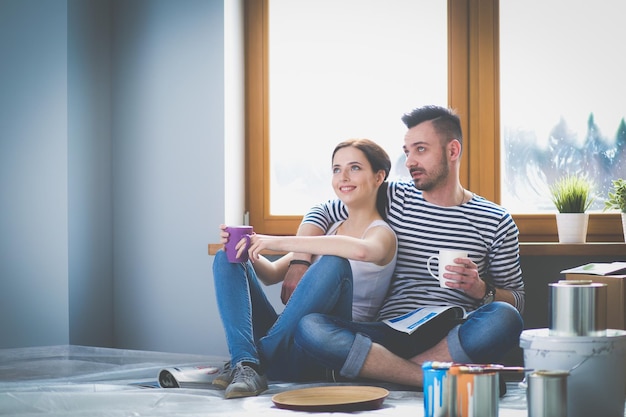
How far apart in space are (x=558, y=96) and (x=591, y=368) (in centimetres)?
152

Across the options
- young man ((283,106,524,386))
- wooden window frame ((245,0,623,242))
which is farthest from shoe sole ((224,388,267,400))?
wooden window frame ((245,0,623,242))

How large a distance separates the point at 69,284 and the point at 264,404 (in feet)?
4.60

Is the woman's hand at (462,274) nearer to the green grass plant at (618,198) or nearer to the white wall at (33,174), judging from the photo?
the green grass plant at (618,198)

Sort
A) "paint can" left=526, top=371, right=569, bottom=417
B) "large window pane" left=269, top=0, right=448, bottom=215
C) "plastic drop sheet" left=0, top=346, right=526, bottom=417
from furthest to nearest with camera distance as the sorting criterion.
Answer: "large window pane" left=269, top=0, right=448, bottom=215, "plastic drop sheet" left=0, top=346, right=526, bottom=417, "paint can" left=526, top=371, right=569, bottom=417

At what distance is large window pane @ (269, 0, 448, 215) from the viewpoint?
122 inches

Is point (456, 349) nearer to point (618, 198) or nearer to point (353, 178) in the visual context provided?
point (353, 178)

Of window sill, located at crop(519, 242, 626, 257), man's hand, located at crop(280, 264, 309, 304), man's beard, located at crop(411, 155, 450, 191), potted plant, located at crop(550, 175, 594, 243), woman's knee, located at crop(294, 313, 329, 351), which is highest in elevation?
man's beard, located at crop(411, 155, 450, 191)

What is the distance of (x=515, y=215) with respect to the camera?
9.71 ft

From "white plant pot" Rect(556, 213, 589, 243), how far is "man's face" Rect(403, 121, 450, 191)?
0.52 m

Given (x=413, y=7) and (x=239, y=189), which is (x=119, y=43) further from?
(x=413, y=7)

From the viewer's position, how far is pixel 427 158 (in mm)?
2525

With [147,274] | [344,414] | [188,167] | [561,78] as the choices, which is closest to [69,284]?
[147,274]

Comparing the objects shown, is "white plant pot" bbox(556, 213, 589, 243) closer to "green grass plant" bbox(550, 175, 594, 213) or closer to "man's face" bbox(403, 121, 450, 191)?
"green grass plant" bbox(550, 175, 594, 213)

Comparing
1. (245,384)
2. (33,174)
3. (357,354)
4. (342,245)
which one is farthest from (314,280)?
(33,174)
